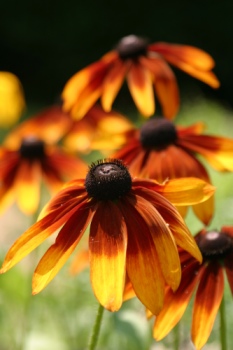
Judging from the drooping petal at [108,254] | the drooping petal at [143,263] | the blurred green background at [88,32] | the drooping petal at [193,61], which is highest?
the drooping petal at [108,254]

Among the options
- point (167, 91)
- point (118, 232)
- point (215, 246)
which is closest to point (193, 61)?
point (167, 91)

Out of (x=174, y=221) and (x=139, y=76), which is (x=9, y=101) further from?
(x=174, y=221)

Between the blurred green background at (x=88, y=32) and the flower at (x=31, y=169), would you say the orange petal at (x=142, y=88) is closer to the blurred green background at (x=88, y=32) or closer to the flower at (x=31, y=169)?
the flower at (x=31, y=169)

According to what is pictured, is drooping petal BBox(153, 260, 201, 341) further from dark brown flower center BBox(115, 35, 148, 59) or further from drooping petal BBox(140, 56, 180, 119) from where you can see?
dark brown flower center BBox(115, 35, 148, 59)

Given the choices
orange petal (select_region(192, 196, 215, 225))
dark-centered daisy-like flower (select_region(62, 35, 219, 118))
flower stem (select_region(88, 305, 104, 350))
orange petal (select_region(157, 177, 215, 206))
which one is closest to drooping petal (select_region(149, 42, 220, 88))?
dark-centered daisy-like flower (select_region(62, 35, 219, 118))

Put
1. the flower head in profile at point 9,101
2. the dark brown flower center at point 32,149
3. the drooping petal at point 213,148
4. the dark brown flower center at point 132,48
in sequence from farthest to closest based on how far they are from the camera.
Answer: the flower head in profile at point 9,101 → the dark brown flower center at point 32,149 → the dark brown flower center at point 132,48 → the drooping petal at point 213,148

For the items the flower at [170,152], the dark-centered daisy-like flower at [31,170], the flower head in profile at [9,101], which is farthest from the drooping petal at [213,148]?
the flower head in profile at [9,101]
